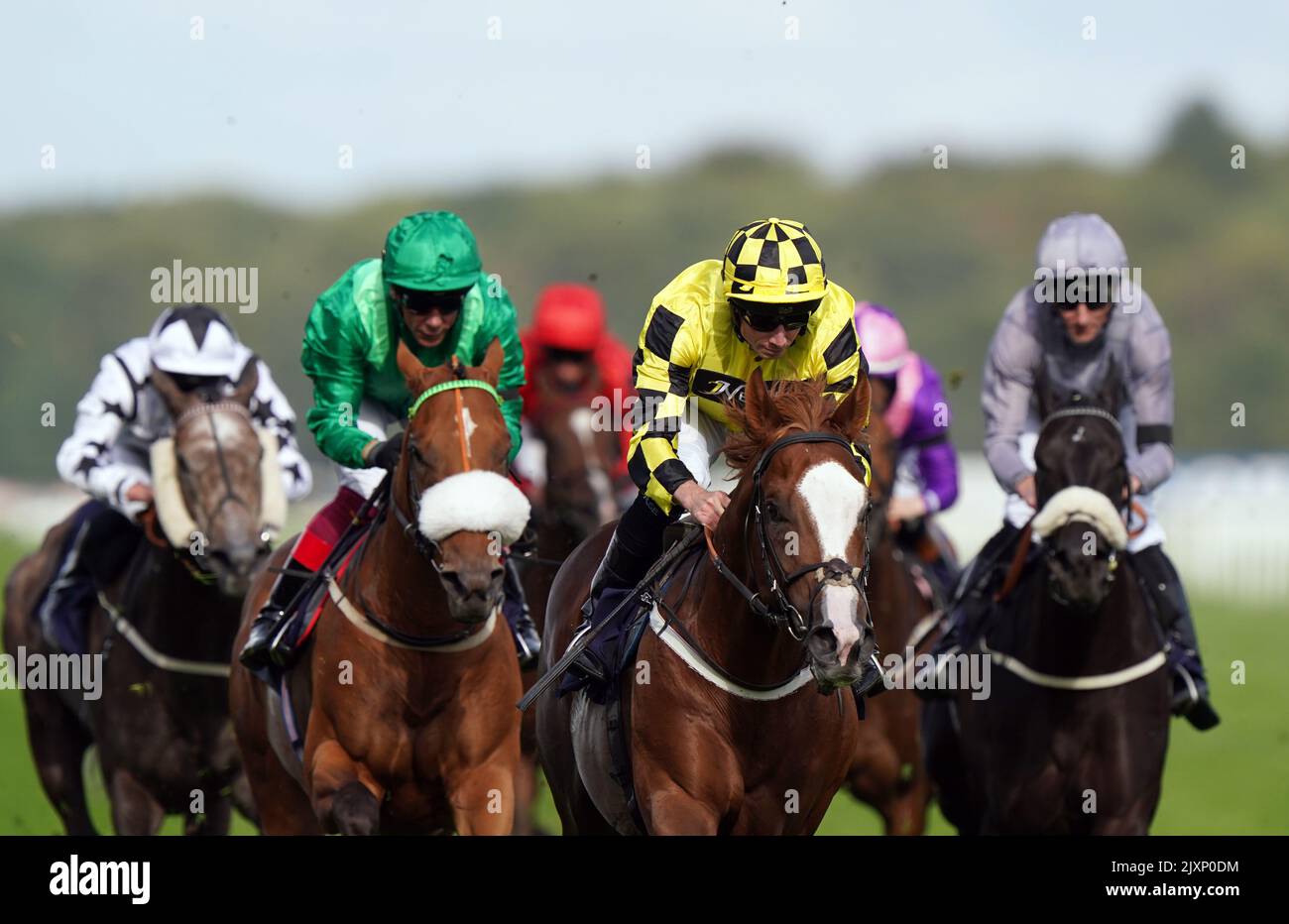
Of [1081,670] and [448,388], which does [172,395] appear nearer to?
[448,388]

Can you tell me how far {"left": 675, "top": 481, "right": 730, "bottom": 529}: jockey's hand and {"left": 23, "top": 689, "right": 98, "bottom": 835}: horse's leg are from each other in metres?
4.82

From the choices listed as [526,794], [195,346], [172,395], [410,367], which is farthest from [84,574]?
[410,367]

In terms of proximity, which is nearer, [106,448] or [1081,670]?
[1081,670]

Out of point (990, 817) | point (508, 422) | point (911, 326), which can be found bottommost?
point (990, 817)

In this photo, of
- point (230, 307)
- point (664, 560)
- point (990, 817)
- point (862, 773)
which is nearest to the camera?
point (664, 560)

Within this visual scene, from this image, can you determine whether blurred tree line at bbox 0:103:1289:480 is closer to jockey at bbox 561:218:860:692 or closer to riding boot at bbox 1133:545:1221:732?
riding boot at bbox 1133:545:1221:732

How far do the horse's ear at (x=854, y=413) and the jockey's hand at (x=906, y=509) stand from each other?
453 cm

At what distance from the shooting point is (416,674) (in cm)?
671

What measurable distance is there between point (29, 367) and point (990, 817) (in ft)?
127

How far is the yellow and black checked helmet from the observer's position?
5867 mm

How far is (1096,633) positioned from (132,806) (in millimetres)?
3828
